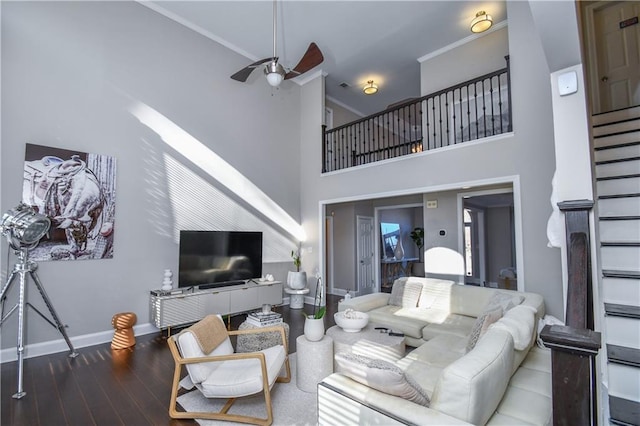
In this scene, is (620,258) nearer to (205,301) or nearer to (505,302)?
(505,302)

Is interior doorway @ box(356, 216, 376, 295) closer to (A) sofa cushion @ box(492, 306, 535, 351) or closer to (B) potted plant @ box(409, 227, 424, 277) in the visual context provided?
(B) potted plant @ box(409, 227, 424, 277)

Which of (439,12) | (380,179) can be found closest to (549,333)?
(380,179)

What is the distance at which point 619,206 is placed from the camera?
9.21 feet

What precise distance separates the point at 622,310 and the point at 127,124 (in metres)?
6.04

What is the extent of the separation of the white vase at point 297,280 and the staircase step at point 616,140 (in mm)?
5041

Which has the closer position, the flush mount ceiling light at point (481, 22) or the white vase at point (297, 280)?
the flush mount ceiling light at point (481, 22)

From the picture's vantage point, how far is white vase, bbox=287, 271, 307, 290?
247 inches

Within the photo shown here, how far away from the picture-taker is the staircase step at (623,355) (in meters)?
1.96

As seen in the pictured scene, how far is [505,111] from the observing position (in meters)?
5.33

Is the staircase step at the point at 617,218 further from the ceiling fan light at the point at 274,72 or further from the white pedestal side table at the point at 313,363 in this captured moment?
the ceiling fan light at the point at 274,72

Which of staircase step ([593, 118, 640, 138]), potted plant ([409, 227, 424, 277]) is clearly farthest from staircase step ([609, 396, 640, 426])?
potted plant ([409, 227, 424, 277])

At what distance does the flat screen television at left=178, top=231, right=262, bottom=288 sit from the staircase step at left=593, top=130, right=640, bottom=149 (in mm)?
5287

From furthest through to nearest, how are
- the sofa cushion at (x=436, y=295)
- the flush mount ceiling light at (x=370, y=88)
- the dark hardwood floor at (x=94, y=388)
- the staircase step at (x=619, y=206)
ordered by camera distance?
the flush mount ceiling light at (x=370, y=88) → the sofa cushion at (x=436, y=295) → the staircase step at (x=619, y=206) → the dark hardwood floor at (x=94, y=388)

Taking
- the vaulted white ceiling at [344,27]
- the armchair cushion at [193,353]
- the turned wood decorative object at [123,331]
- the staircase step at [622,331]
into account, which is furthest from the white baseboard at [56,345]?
the staircase step at [622,331]
